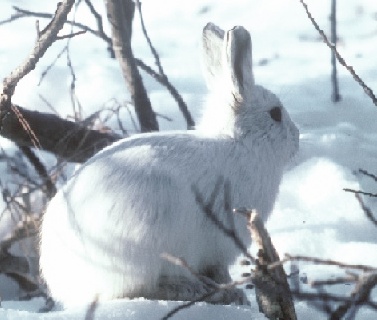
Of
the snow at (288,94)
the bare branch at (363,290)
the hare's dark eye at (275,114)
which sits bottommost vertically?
the snow at (288,94)

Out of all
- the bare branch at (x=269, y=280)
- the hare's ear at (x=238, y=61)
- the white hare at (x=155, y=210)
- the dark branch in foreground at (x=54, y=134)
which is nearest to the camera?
the bare branch at (x=269, y=280)

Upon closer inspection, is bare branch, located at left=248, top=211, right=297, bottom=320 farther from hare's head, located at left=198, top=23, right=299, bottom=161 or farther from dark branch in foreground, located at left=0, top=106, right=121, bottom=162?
dark branch in foreground, located at left=0, top=106, right=121, bottom=162

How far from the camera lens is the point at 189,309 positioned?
6.23 ft

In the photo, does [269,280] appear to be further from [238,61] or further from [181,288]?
[238,61]

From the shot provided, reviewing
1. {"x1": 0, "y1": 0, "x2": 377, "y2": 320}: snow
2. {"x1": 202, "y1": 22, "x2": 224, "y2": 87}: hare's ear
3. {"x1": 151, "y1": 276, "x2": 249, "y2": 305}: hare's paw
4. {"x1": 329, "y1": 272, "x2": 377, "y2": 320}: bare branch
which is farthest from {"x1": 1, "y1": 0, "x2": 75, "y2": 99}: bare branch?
{"x1": 329, "y1": 272, "x2": 377, "y2": 320}: bare branch

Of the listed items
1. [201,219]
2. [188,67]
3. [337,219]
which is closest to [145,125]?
[337,219]

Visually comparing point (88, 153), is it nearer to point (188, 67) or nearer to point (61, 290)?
point (61, 290)

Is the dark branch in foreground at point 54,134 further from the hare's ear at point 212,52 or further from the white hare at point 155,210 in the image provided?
the white hare at point 155,210

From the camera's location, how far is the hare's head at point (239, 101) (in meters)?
2.34

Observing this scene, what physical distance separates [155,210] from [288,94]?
106 inches

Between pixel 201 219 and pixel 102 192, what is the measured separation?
0.25 m

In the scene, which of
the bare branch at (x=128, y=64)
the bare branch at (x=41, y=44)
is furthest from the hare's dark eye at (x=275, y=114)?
the bare branch at (x=128, y=64)

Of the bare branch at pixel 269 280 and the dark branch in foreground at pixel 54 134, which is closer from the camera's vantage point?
the bare branch at pixel 269 280

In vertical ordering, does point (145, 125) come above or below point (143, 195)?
below
